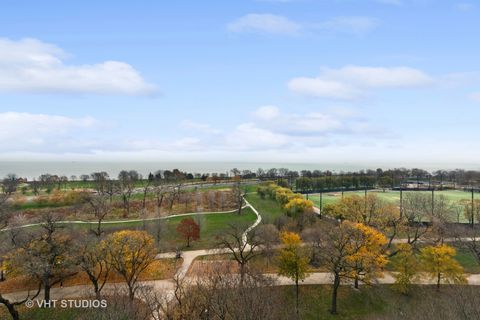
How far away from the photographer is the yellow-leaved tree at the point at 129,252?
2733 cm

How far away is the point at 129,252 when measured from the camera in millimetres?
28141

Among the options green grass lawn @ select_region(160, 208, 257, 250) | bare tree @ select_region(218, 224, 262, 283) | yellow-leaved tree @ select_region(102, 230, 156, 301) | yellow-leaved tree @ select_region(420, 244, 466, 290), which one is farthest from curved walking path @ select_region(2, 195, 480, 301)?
green grass lawn @ select_region(160, 208, 257, 250)

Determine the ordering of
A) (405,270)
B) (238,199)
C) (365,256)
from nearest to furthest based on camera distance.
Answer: (365,256)
(405,270)
(238,199)

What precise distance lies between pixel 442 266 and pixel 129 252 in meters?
30.2

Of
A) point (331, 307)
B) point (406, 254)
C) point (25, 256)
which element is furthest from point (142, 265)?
point (406, 254)

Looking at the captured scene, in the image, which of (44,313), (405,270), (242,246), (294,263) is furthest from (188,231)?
(405,270)

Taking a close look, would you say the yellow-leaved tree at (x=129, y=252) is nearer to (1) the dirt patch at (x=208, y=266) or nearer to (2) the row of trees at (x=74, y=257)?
(2) the row of trees at (x=74, y=257)

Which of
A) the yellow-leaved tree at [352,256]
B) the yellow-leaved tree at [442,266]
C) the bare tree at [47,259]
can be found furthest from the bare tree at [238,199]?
the bare tree at [47,259]

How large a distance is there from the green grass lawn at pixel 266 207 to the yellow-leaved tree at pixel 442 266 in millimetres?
25428

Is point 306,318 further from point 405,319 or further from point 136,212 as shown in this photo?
point 136,212

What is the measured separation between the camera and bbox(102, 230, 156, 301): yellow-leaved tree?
89.7 ft

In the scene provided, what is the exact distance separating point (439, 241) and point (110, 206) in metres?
60.4

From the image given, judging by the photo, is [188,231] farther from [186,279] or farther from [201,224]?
[186,279]

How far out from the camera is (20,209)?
66812 millimetres
